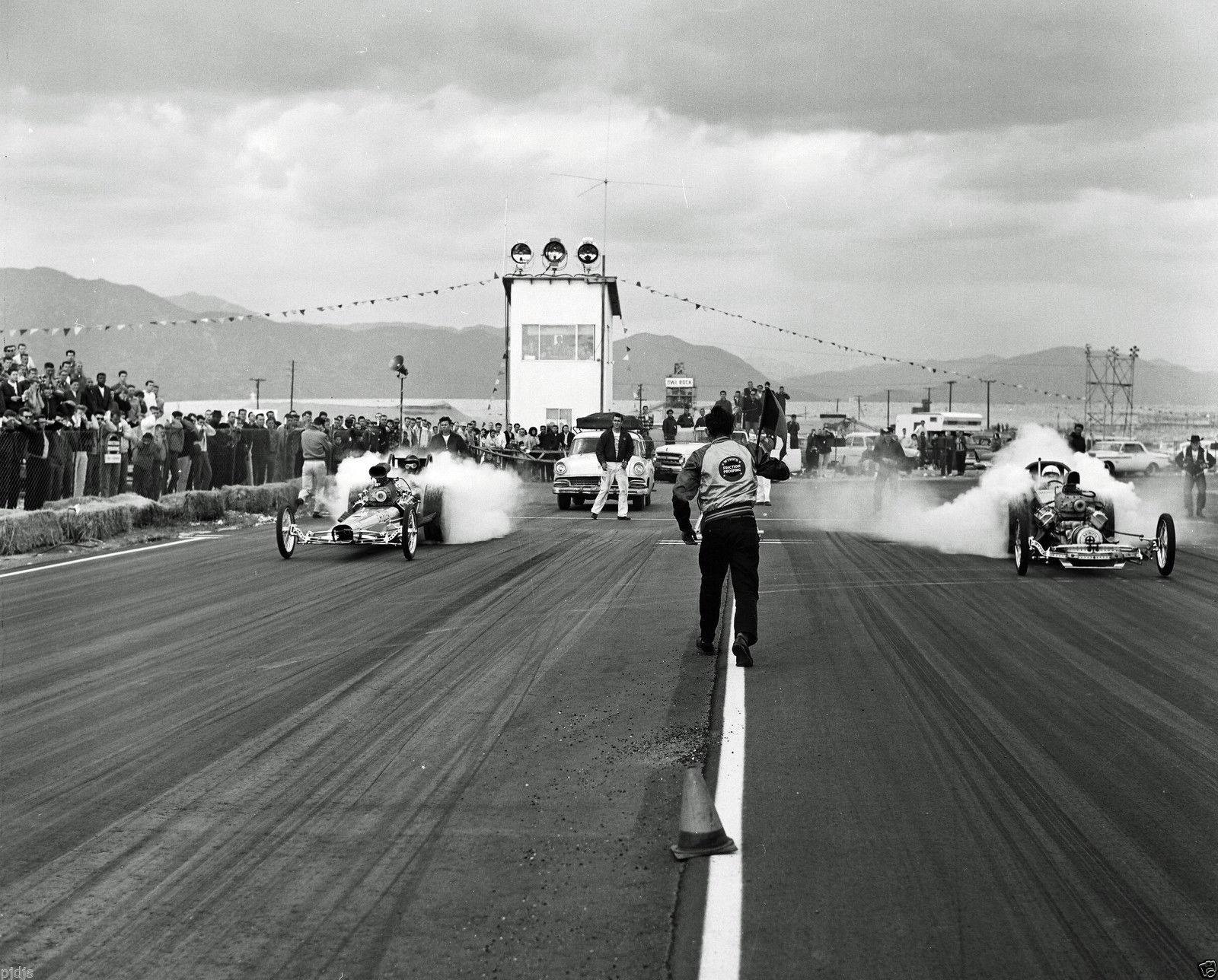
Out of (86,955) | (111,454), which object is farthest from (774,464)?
(111,454)

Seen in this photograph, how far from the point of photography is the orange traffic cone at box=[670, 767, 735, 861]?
16.8 feet

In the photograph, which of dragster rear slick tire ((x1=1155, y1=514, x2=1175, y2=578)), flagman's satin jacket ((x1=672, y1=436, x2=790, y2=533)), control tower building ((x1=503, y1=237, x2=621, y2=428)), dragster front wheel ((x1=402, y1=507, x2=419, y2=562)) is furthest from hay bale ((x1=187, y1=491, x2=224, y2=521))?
control tower building ((x1=503, y1=237, x2=621, y2=428))

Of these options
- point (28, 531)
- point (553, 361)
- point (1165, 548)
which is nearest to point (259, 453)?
point (28, 531)

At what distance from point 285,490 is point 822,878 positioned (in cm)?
2245

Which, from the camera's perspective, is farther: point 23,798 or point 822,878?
point 23,798

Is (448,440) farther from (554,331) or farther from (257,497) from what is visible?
(554,331)

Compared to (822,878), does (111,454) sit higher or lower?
higher

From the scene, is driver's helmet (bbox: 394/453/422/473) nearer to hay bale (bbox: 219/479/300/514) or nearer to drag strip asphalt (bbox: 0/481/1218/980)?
hay bale (bbox: 219/479/300/514)

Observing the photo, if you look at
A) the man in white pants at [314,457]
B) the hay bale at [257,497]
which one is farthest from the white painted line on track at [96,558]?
the hay bale at [257,497]

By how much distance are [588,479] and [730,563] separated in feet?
59.3

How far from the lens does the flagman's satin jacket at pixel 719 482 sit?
9.88 m

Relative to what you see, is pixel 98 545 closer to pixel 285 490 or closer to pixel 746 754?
pixel 285 490

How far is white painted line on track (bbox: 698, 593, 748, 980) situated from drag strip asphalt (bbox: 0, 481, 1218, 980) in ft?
A: 0.16

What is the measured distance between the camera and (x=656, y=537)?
2064 centimetres
